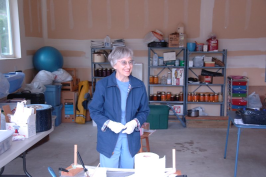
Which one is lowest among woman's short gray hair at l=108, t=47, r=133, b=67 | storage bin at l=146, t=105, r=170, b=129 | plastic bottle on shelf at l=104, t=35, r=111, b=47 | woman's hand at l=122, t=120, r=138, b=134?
storage bin at l=146, t=105, r=170, b=129

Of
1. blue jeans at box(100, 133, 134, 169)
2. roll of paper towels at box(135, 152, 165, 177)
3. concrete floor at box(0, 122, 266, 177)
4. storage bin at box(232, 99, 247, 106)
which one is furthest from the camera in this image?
storage bin at box(232, 99, 247, 106)

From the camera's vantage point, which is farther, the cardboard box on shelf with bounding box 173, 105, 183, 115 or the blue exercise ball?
the cardboard box on shelf with bounding box 173, 105, 183, 115

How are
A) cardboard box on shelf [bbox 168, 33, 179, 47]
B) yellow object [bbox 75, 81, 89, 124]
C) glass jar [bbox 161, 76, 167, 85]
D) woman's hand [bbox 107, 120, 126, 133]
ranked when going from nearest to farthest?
woman's hand [bbox 107, 120, 126, 133] → cardboard box on shelf [bbox 168, 33, 179, 47] → yellow object [bbox 75, 81, 89, 124] → glass jar [bbox 161, 76, 167, 85]

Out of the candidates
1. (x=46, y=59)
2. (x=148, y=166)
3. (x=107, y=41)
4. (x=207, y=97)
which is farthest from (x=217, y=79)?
(x=148, y=166)

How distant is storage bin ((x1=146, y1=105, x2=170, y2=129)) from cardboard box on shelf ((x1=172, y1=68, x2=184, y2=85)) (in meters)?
0.75

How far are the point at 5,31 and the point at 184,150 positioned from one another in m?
3.71

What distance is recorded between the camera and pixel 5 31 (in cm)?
481

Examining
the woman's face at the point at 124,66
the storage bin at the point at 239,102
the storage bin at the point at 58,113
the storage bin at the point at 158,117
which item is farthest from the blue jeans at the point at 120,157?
the storage bin at the point at 239,102

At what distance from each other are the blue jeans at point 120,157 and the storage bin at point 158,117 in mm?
3273

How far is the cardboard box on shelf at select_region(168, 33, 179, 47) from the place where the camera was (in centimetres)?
571

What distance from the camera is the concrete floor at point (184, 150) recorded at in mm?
3589

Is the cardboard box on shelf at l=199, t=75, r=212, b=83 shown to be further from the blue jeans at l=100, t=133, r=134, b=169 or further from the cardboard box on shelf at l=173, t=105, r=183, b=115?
the blue jeans at l=100, t=133, r=134, b=169

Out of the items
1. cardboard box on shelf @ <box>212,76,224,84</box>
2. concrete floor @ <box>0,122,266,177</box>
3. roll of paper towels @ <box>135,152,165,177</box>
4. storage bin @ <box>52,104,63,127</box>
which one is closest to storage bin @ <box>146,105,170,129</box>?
concrete floor @ <box>0,122,266,177</box>

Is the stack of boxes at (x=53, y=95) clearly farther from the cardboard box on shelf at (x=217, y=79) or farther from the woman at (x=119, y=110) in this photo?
the woman at (x=119, y=110)
